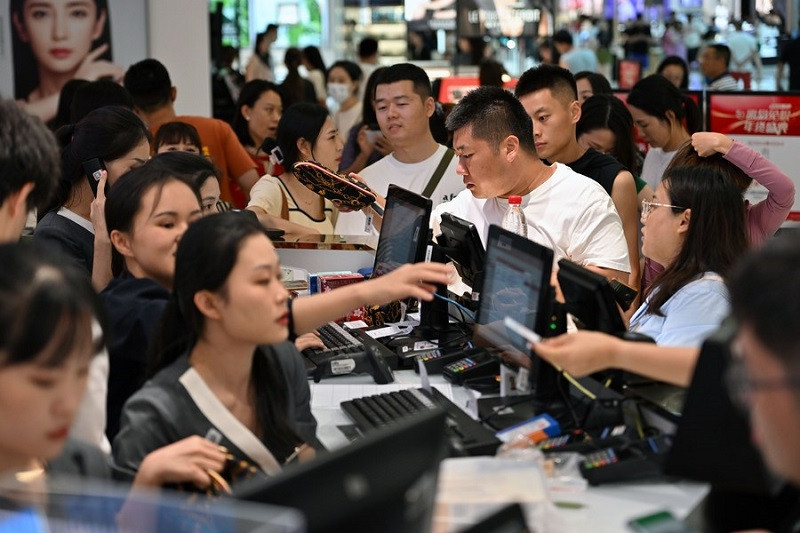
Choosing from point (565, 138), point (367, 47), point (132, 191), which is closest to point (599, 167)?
point (565, 138)

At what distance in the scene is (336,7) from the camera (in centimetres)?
1620

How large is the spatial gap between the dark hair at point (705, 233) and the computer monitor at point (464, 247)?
599 mm

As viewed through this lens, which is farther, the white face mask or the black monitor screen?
the white face mask

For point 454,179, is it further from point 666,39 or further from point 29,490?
point 666,39

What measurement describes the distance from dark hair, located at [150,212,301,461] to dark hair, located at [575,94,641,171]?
134 inches

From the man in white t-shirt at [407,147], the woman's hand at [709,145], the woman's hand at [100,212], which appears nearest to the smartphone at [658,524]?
the woman's hand at [709,145]

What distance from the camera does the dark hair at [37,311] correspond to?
170cm

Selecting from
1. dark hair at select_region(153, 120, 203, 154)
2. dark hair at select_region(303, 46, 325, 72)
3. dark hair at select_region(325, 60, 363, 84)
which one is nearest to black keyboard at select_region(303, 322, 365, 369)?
dark hair at select_region(153, 120, 203, 154)

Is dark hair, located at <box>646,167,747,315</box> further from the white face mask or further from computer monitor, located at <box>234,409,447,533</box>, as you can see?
the white face mask

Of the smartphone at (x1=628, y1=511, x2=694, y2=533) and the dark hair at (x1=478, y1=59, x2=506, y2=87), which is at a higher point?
the dark hair at (x1=478, y1=59, x2=506, y2=87)

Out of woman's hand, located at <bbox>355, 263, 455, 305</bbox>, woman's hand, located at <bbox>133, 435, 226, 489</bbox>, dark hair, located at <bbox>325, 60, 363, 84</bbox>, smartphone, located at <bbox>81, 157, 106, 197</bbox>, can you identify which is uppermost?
dark hair, located at <bbox>325, 60, 363, 84</bbox>

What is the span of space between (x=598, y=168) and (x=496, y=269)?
186 cm

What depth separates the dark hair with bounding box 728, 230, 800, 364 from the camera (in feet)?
4.85

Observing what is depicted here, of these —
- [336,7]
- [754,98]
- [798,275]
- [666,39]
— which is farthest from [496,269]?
[666,39]
